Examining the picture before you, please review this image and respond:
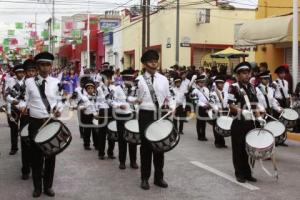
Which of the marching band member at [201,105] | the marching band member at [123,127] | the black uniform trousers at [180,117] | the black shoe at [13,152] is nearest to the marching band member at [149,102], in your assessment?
the marching band member at [123,127]

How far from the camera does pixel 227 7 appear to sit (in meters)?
33.0

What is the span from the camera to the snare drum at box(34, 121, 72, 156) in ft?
23.2

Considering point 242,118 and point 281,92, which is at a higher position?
point 281,92

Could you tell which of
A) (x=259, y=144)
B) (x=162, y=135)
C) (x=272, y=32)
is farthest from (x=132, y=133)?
(x=272, y=32)

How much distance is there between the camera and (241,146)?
8312mm

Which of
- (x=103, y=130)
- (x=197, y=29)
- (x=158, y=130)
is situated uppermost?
(x=197, y=29)

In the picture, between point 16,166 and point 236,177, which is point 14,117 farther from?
point 236,177

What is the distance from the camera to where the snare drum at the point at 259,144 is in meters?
7.79

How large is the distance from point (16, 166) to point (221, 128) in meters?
4.16

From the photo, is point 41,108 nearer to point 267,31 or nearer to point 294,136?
point 294,136

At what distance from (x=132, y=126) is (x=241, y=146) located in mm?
1918

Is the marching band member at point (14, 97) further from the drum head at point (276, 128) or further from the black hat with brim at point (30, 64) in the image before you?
the drum head at point (276, 128)

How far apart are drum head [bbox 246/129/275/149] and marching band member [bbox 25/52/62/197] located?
283 cm

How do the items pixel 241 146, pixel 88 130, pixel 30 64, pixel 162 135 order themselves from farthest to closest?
pixel 88 130, pixel 30 64, pixel 241 146, pixel 162 135
